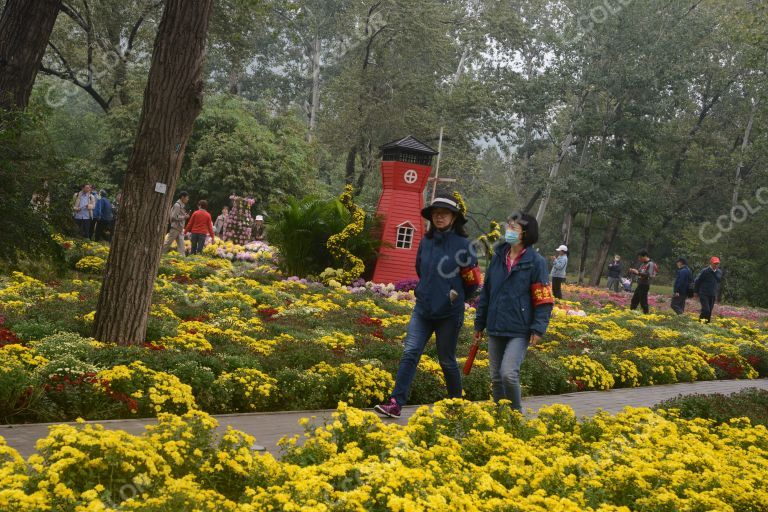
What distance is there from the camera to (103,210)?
2719cm

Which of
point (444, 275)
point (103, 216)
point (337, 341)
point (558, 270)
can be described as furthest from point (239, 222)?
point (444, 275)

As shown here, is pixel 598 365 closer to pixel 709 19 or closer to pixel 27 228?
pixel 27 228

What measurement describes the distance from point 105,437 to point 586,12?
5287cm

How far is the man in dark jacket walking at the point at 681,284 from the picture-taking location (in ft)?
79.5

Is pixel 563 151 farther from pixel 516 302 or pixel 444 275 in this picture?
pixel 516 302

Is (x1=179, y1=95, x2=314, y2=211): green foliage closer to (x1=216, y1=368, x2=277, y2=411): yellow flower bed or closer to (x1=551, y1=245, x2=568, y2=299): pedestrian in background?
(x1=551, y1=245, x2=568, y2=299): pedestrian in background

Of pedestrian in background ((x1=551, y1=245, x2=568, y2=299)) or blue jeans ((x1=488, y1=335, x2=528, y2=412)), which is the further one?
pedestrian in background ((x1=551, y1=245, x2=568, y2=299))

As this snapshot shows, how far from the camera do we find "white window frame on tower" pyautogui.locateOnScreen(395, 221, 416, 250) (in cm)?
2330

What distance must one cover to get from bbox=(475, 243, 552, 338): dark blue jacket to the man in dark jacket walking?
17.6 metres

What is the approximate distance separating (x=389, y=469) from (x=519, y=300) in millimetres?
2989

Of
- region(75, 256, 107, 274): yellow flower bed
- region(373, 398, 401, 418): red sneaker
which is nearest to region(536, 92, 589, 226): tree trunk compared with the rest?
region(75, 256, 107, 274): yellow flower bed

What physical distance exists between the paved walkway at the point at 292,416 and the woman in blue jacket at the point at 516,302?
1.26 m

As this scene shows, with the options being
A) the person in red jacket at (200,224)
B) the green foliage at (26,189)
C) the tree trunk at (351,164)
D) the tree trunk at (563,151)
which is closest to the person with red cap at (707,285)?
the person in red jacket at (200,224)

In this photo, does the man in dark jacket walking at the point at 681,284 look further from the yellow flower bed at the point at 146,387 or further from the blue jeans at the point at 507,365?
the yellow flower bed at the point at 146,387
